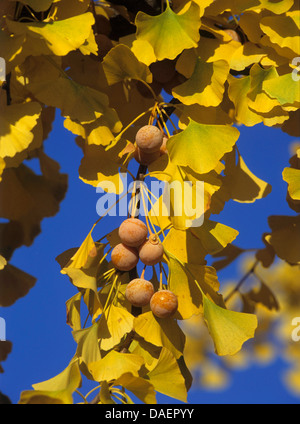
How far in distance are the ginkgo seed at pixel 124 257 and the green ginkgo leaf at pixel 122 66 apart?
14cm

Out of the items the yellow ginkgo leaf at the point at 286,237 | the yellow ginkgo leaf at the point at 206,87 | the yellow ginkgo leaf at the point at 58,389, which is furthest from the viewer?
the yellow ginkgo leaf at the point at 286,237

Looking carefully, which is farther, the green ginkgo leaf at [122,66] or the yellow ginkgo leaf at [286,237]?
the yellow ginkgo leaf at [286,237]

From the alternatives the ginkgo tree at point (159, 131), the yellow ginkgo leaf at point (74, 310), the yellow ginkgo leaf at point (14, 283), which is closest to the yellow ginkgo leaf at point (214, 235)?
the ginkgo tree at point (159, 131)

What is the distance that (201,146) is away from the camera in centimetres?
45

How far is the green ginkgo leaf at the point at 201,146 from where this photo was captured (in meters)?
0.45

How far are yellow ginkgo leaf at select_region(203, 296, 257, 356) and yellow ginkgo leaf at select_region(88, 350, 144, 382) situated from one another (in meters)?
0.06

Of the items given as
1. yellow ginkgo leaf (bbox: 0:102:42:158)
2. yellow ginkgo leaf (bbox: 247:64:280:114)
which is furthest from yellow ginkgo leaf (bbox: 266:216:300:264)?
yellow ginkgo leaf (bbox: 0:102:42:158)

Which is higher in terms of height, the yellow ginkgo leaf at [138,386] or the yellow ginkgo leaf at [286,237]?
the yellow ginkgo leaf at [286,237]

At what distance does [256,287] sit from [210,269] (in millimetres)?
309

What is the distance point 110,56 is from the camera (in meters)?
0.48

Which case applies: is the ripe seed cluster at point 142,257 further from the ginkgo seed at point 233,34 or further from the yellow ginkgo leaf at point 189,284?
the ginkgo seed at point 233,34

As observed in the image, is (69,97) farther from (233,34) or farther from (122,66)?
(233,34)

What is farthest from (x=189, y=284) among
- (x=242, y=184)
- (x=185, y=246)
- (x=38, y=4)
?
(x=38, y=4)
